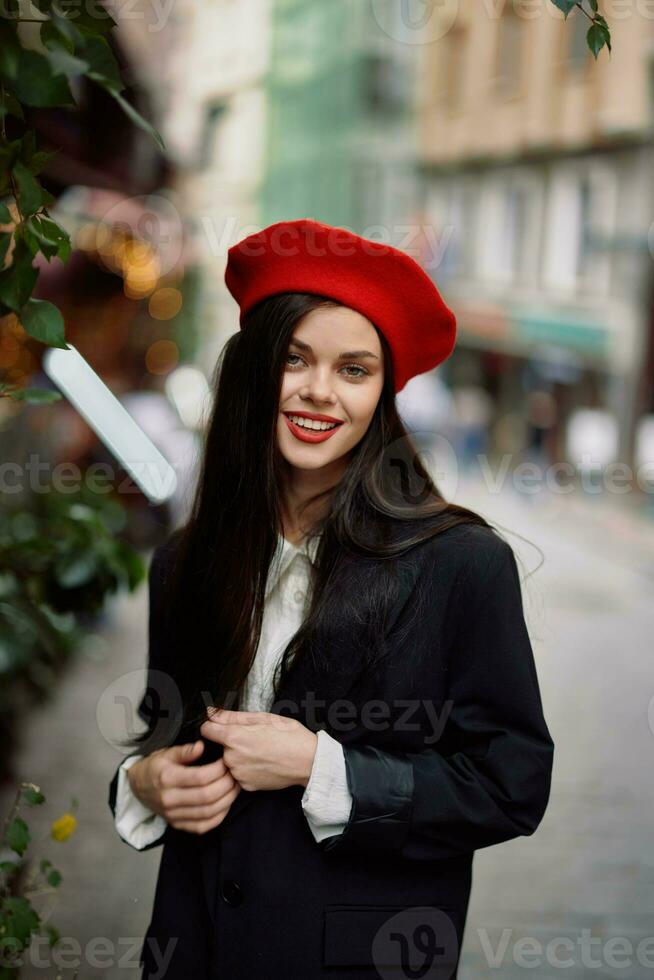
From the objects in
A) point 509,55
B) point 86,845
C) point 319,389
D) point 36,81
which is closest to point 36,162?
point 36,81

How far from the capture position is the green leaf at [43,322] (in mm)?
1279

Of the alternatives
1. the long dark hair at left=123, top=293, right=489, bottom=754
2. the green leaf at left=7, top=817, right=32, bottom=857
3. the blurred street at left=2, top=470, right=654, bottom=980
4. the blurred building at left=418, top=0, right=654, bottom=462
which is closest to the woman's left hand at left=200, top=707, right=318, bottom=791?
the long dark hair at left=123, top=293, right=489, bottom=754

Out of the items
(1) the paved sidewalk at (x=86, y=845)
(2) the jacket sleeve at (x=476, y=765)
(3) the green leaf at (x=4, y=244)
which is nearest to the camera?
(3) the green leaf at (x=4, y=244)

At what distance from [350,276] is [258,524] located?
1.43 feet

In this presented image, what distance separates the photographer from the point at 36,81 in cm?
107

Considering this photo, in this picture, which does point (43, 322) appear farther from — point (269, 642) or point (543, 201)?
point (543, 201)

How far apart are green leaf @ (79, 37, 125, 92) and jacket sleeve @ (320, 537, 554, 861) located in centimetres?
83

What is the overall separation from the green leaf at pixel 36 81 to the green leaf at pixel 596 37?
648 millimetres

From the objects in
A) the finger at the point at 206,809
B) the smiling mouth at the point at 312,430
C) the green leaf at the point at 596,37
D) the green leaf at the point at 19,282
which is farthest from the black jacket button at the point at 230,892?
the green leaf at the point at 596,37

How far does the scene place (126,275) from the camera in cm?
1032

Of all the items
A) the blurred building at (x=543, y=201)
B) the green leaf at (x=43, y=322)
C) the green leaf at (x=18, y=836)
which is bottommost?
the green leaf at (x=18, y=836)

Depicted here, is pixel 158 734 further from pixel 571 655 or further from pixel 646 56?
pixel 646 56

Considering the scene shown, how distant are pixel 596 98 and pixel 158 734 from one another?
1913 cm

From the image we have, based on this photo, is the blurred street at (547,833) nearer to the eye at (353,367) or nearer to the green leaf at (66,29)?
the eye at (353,367)
